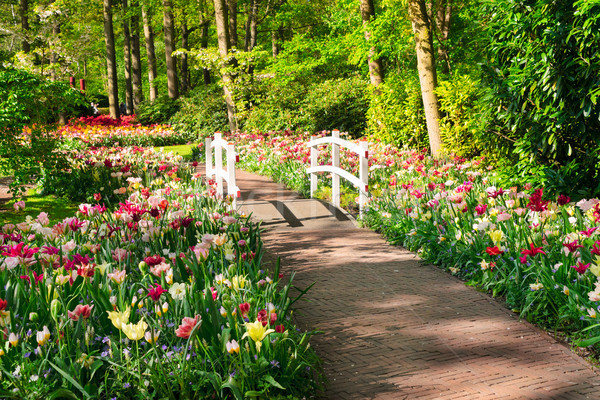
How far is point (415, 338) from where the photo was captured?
398 centimetres

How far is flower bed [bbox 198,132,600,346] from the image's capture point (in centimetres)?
398

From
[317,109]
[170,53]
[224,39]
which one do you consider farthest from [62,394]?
[170,53]

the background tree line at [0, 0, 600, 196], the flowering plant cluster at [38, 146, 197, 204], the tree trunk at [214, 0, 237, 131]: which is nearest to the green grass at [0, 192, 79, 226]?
the flowering plant cluster at [38, 146, 197, 204]

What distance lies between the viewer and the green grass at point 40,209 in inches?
322

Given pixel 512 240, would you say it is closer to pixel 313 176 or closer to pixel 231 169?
pixel 231 169

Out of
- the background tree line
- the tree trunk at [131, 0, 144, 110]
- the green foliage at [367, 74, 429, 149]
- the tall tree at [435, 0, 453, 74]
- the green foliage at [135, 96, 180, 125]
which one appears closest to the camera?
the background tree line

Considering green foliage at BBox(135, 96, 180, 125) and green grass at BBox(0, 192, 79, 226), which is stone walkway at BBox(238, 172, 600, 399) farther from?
green foliage at BBox(135, 96, 180, 125)

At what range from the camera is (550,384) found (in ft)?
10.9

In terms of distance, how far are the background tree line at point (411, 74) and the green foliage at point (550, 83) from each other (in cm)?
2

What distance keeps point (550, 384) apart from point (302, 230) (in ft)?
15.0

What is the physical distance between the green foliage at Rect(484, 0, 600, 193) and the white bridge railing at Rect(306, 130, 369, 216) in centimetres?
188

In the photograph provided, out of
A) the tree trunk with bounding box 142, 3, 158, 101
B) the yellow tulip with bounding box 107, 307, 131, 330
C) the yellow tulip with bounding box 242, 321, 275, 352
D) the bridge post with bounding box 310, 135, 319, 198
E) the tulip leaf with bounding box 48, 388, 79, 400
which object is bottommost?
the tulip leaf with bounding box 48, 388, 79, 400

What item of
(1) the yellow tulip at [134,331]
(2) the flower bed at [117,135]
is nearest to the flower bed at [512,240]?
(1) the yellow tulip at [134,331]

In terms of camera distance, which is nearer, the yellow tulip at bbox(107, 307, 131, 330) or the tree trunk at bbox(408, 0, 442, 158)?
the yellow tulip at bbox(107, 307, 131, 330)
